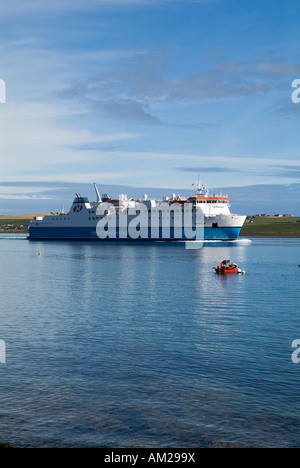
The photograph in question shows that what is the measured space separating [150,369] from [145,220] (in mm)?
114501

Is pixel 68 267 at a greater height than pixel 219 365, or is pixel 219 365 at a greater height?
pixel 68 267

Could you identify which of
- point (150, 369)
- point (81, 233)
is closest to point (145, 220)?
point (81, 233)

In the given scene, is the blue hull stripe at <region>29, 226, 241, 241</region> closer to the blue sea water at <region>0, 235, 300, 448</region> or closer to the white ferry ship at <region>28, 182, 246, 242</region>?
the white ferry ship at <region>28, 182, 246, 242</region>

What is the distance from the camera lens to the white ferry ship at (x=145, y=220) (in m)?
127

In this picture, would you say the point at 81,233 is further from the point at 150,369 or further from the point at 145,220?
the point at 150,369

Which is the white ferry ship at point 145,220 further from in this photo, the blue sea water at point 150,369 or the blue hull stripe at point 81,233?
the blue sea water at point 150,369

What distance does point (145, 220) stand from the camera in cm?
13550

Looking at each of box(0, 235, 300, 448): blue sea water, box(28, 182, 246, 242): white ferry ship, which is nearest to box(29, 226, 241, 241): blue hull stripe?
box(28, 182, 246, 242): white ferry ship

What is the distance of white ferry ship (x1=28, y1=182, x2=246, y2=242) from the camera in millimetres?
127375

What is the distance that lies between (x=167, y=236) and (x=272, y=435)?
387ft

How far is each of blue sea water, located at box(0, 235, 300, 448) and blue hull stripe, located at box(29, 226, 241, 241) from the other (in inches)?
3233
